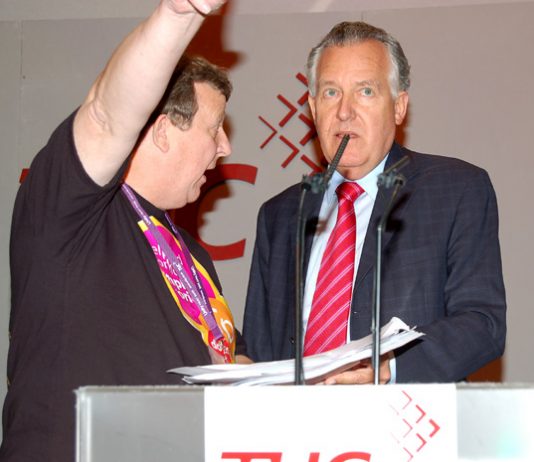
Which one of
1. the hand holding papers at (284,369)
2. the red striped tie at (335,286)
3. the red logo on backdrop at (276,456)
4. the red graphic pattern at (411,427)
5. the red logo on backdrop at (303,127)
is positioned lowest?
the red logo on backdrop at (276,456)

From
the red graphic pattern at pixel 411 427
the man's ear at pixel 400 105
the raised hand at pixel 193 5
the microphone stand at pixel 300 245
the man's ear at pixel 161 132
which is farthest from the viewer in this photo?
the man's ear at pixel 400 105

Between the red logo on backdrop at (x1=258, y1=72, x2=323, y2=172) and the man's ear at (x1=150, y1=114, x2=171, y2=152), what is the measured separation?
1.76 m

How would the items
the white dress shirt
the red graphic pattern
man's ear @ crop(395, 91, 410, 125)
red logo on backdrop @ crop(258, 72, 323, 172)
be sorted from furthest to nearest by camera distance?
1. red logo on backdrop @ crop(258, 72, 323, 172)
2. man's ear @ crop(395, 91, 410, 125)
3. the white dress shirt
4. the red graphic pattern

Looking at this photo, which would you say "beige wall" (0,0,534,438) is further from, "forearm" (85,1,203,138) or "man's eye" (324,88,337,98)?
"forearm" (85,1,203,138)

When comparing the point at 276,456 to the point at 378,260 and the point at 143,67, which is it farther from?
the point at 143,67

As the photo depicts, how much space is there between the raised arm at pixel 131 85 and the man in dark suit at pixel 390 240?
738 mm

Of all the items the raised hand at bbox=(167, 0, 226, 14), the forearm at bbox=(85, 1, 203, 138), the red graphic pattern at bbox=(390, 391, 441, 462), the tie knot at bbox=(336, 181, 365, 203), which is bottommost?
the red graphic pattern at bbox=(390, 391, 441, 462)

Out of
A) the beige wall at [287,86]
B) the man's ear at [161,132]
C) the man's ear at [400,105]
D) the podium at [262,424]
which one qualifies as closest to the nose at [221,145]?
the man's ear at [161,132]

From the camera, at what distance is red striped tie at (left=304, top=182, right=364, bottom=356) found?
247 cm

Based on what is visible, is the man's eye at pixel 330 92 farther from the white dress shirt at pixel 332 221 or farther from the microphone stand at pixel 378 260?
the microphone stand at pixel 378 260

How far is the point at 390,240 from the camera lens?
257 centimetres

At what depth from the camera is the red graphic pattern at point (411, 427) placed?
126 centimetres

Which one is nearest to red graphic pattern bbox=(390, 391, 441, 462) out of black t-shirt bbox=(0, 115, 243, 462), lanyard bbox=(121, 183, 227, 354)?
black t-shirt bbox=(0, 115, 243, 462)

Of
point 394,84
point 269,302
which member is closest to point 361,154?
point 394,84
